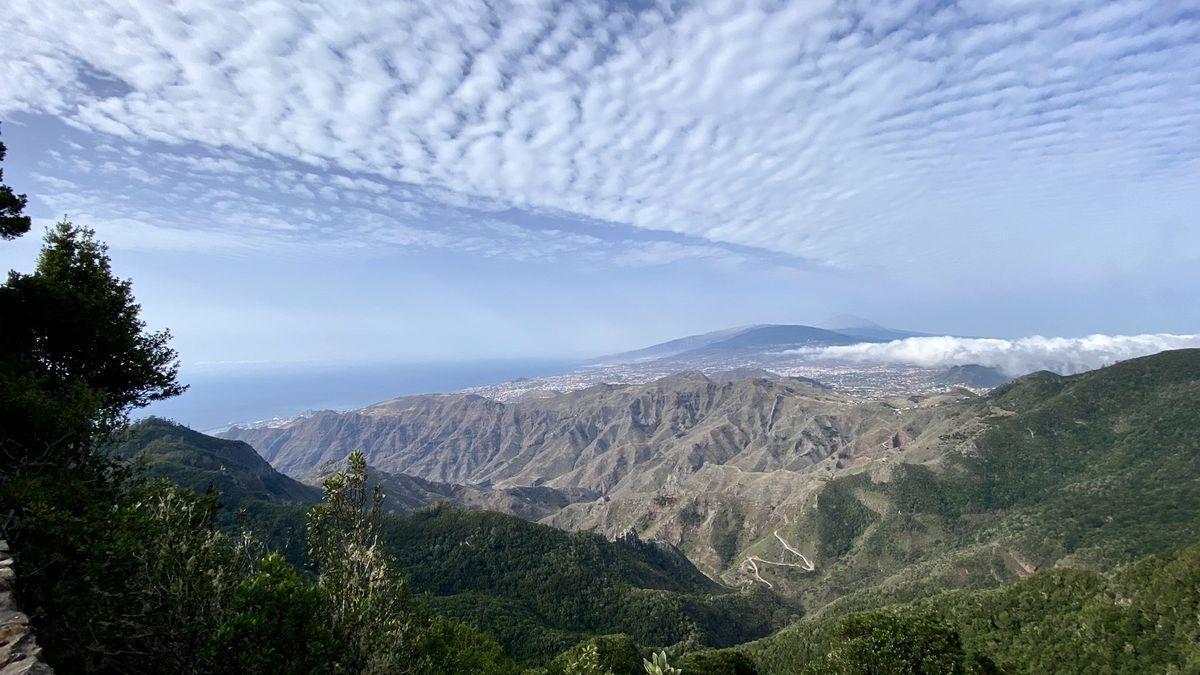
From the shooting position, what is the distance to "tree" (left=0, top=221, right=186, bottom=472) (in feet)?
61.7

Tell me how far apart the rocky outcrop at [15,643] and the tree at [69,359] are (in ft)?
33.2

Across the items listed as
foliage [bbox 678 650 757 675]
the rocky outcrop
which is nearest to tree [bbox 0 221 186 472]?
the rocky outcrop

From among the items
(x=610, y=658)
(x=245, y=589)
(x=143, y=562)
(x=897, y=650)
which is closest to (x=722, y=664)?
(x=610, y=658)

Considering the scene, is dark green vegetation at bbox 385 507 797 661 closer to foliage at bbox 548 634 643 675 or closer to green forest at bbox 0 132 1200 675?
green forest at bbox 0 132 1200 675

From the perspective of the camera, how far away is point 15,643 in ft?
29.7

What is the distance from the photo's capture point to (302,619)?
1398 centimetres

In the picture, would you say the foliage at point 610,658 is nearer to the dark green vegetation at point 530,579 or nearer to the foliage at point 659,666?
the foliage at point 659,666

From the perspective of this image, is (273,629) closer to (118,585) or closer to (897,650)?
(118,585)

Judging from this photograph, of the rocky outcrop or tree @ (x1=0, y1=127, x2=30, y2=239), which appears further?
tree @ (x1=0, y1=127, x2=30, y2=239)

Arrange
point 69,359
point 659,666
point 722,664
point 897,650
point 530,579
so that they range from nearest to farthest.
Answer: point 659,666 < point 69,359 < point 897,650 < point 722,664 < point 530,579

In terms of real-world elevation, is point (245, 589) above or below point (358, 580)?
above

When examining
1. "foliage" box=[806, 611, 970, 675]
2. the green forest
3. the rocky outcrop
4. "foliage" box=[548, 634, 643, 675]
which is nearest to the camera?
the rocky outcrop

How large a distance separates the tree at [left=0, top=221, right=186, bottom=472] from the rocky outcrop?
399 inches

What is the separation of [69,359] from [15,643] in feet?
78.8
